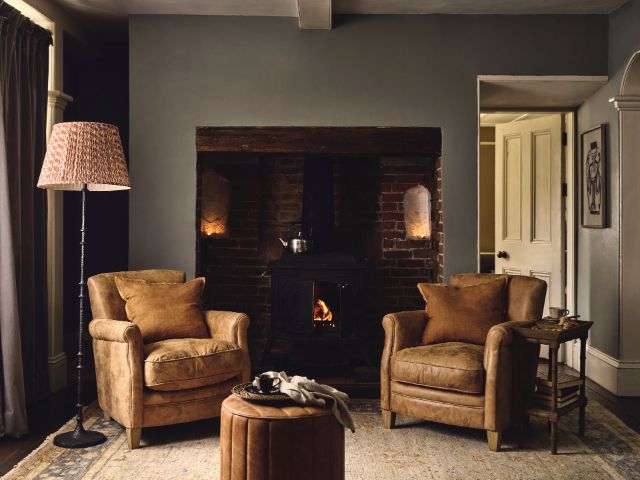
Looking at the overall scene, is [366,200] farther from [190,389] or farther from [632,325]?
[190,389]

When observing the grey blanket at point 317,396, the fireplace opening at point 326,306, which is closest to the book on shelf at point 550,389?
the grey blanket at point 317,396

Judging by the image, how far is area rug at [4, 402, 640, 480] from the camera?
3.02 m

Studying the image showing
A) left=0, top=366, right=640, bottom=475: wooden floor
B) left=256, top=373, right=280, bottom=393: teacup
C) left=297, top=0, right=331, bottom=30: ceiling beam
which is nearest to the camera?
left=256, top=373, right=280, bottom=393: teacup

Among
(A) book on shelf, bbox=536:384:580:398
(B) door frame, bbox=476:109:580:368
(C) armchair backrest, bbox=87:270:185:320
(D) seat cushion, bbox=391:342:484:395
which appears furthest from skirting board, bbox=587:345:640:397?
(C) armchair backrest, bbox=87:270:185:320

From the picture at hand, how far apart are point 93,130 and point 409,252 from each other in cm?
296

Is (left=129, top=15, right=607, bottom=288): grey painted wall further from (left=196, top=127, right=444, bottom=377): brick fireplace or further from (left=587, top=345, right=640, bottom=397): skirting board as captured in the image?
(left=587, top=345, right=640, bottom=397): skirting board

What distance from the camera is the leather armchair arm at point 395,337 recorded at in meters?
3.67

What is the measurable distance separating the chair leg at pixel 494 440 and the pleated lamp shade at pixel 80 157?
7.70ft

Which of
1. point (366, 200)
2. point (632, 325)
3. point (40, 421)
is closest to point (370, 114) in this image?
point (366, 200)

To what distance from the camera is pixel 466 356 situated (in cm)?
342

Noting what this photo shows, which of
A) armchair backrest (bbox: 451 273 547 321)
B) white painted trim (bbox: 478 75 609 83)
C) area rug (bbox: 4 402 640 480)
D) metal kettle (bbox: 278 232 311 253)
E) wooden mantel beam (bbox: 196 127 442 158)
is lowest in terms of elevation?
area rug (bbox: 4 402 640 480)

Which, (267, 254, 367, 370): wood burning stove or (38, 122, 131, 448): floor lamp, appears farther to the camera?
(267, 254, 367, 370): wood burning stove

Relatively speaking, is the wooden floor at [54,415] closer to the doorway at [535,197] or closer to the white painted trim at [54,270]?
the white painted trim at [54,270]

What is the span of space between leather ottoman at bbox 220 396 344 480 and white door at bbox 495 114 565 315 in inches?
131
